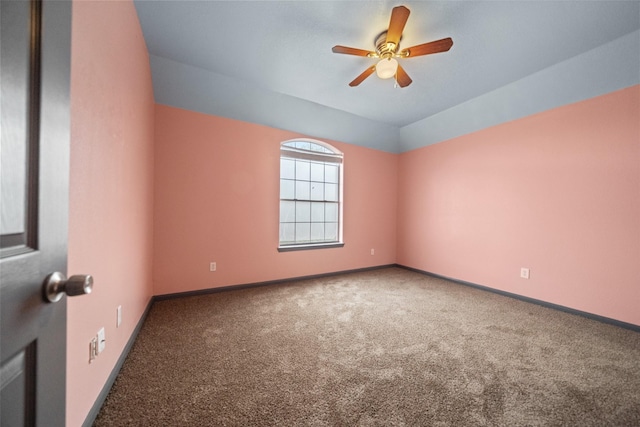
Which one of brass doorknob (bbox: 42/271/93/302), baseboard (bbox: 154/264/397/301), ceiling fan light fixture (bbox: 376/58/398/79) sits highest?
ceiling fan light fixture (bbox: 376/58/398/79)

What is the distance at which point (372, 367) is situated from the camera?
1.60 metres

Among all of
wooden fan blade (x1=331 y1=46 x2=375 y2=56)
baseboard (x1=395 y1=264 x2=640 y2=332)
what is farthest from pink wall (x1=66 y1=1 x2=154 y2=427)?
baseboard (x1=395 y1=264 x2=640 y2=332)

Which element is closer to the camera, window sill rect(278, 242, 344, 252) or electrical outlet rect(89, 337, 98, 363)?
electrical outlet rect(89, 337, 98, 363)

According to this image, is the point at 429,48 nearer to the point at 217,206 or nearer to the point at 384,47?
the point at 384,47

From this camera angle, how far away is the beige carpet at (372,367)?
123 centimetres

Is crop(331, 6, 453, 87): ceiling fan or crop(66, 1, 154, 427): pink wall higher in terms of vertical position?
crop(331, 6, 453, 87): ceiling fan

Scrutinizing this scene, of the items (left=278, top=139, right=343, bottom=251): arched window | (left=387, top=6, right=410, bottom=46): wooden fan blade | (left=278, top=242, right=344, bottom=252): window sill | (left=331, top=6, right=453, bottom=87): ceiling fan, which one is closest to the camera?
(left=387, top=6, right=410, bottom=46): wooden fan blade

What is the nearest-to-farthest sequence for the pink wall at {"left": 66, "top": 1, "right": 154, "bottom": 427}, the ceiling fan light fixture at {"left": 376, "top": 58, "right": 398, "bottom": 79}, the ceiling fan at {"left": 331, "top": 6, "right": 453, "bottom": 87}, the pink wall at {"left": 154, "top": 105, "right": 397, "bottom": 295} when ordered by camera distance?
the pink wall at {"left": 66, "top": 1, "right": 154, "bottom": 427}
the ceiling fan at {"left": 331, "top": 6, "right": 453, "bottom": 87}
the ceiling fan light fixture at {"left": 376, "top": 58, "right": 398, "bottom": 79}
the pink wall at {"left": 154, "top": 105, "right": 397, "bottom": 295}

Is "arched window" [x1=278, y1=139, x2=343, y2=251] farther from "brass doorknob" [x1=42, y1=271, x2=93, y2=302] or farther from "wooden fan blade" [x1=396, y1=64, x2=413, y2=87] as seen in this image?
"brass doorknob" [x1=42, y1=271, x2=93, y2=302]

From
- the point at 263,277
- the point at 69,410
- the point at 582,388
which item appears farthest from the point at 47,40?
the point at 263,277

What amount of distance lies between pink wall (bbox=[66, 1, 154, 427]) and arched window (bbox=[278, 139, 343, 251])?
1913 millimetres

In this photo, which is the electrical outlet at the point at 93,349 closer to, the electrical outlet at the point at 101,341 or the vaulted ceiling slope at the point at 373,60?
the electrical outlet at the point at 101,341

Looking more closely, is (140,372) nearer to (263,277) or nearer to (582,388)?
(263,277)

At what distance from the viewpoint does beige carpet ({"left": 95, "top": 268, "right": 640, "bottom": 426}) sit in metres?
1.23
